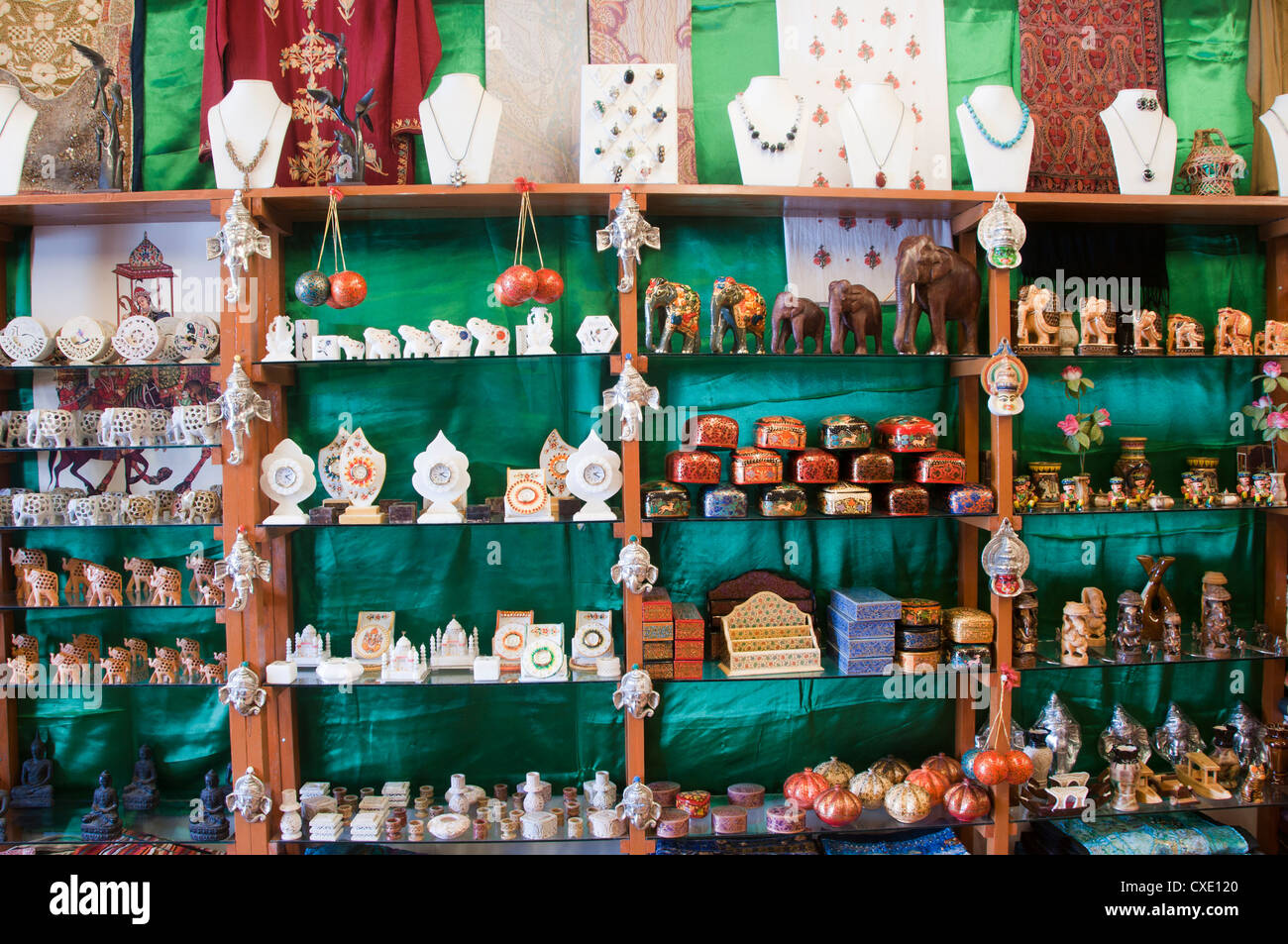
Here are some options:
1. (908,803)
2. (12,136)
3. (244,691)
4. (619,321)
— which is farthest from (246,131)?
(908,803)

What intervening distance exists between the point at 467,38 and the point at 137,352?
5.49 feet

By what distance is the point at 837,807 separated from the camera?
9.73ft

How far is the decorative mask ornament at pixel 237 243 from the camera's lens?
286 cm

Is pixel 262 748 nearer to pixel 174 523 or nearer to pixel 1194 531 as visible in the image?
pixel 174 523

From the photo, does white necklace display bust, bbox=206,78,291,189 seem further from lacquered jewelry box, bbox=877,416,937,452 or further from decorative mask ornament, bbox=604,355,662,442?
lacquered jewelry box, bbox=877,416,937,452

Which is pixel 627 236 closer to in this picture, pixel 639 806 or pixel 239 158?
pixel 239 158

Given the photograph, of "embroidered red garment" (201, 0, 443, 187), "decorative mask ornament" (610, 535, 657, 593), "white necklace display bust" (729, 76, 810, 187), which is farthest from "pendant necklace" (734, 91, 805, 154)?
"decorative mask ornament" (610, 535, 657, 593)

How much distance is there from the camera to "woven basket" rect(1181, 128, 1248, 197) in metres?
3.22

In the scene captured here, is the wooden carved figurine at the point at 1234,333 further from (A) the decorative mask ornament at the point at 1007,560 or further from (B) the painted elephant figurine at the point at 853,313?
(B) the painted elephant figurine at the point at 853,313

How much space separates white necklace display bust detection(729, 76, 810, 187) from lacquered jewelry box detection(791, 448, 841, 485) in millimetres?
944

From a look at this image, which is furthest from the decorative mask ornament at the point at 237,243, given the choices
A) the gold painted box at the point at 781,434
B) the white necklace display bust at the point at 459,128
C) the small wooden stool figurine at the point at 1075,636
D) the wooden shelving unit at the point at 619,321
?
the small wooden stool figurine at the point at 1075,636

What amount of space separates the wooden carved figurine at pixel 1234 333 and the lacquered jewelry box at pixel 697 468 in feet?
6.44

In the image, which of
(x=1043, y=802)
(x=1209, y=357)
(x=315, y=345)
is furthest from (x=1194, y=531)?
(x=315, y=345)

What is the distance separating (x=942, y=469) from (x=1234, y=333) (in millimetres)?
1281
